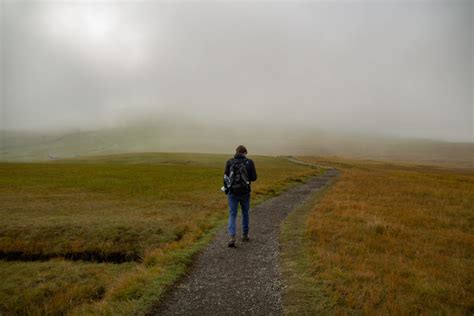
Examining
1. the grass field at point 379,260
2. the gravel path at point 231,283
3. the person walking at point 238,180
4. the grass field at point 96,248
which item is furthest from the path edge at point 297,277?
the grass field at point 96,248

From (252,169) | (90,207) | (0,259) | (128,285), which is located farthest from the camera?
(90,207)

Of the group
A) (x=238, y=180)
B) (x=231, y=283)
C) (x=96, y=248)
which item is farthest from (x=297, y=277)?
(x=96, y=248)

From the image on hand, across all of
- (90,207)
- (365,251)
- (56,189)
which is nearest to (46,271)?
(90,207)

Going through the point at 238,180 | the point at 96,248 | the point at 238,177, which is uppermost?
the point at 238,177

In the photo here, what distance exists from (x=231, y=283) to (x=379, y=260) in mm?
5704

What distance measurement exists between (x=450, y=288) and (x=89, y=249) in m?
15.9

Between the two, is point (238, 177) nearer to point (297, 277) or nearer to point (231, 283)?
point (231, 283)

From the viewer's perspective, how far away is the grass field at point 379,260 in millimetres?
7227

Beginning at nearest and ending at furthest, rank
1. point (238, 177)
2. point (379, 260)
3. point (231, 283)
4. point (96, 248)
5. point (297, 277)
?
point (231, 283), point (297, 277), point (379, 260), point (238, 177), point (96, 248)

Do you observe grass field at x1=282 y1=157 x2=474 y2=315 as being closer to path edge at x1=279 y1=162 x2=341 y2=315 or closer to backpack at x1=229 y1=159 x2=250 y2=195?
path edge at x1=279 y1=162 x2=341 y2=315

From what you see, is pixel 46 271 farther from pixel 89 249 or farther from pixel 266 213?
pixel 266 213

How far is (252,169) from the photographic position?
1205 cm

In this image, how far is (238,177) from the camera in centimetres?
1178

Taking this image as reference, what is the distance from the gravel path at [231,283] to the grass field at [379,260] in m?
0.57
